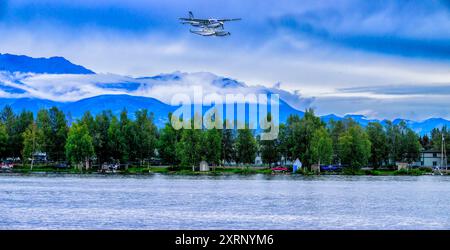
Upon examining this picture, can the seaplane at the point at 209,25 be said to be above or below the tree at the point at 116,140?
above

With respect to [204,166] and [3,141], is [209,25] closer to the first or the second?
[204,166]

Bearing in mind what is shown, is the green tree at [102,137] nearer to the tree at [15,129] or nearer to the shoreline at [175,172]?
the shoreline at [175,172]

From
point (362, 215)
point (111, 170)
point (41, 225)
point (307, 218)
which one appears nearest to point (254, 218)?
point (307, 218)

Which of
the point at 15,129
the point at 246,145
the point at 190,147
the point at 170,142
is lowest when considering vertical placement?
the point at 190,147

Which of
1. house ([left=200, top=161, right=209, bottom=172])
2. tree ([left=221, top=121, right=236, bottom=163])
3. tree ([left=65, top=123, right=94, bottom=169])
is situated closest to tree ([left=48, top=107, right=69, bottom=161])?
tree ([left=65, top=123, right=94, bottom=169])

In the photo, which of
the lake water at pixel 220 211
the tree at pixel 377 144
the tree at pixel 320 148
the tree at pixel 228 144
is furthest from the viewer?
the tree at pixel 377 144

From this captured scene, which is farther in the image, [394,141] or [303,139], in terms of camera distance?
[394,141]

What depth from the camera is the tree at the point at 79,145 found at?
395 ft

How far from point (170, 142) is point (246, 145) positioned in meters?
13.5

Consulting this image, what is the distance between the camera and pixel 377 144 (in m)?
138

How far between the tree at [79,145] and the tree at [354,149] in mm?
43300

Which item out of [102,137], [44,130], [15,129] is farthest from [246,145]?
[15,129]

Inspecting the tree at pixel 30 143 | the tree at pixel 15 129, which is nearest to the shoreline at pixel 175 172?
the tree at pixel 30 143
